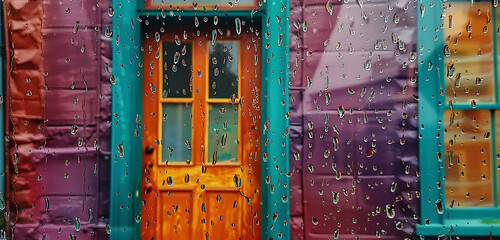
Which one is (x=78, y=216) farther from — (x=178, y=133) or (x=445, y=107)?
(x=445, y=107)

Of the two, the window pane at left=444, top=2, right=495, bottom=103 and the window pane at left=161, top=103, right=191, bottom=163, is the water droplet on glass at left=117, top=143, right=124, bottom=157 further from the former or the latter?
the window pane at left=444, top=2, right=495, bottom=103

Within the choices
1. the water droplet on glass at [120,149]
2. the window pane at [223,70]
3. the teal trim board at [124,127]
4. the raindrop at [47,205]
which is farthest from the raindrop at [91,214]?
the window pane at [223,70]

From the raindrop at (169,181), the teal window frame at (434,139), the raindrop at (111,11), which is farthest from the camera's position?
the raindrop at (169,181)

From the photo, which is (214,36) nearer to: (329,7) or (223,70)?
(223,70)

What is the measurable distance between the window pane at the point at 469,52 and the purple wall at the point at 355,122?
0.21 metres

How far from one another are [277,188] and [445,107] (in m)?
1.01

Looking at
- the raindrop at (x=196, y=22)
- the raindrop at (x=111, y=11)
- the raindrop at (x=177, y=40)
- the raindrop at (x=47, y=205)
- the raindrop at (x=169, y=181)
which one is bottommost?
the raindrop at (x=47, y=205)

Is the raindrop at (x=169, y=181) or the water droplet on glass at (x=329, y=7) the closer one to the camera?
the water droplet on glass at (x=329, y=7)

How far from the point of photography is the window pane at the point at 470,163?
86.0 inches

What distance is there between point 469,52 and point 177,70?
164 centimetres

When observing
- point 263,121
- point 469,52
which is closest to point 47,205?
point 263,121

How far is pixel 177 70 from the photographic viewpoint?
93.7 inches

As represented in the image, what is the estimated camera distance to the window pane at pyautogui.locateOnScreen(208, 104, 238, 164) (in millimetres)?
2361

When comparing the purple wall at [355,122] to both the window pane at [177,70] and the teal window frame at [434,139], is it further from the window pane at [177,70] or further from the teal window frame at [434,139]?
the window pane at [177,70]
